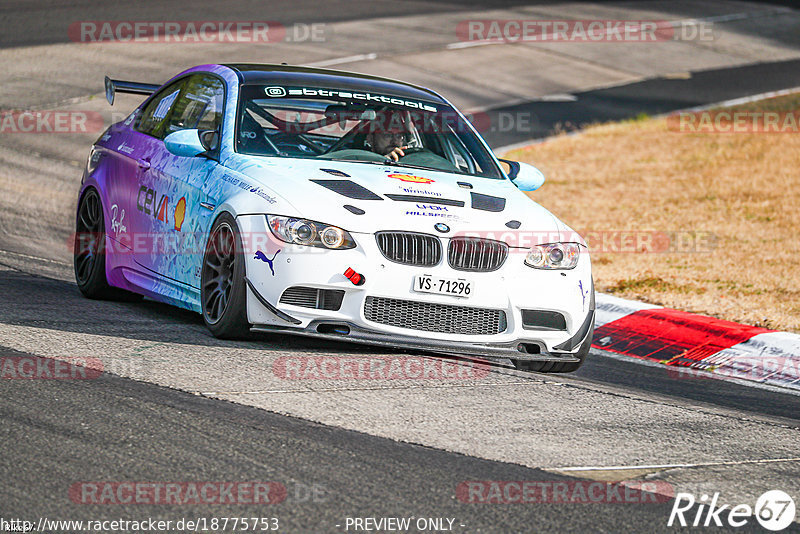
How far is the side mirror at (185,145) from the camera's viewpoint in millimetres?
7004

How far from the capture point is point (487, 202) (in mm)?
6781

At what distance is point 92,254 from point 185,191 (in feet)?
4.27

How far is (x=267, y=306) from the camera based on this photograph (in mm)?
6242

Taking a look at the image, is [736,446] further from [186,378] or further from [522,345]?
[186,378]

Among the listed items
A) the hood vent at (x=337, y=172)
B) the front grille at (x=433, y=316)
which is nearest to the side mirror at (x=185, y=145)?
the hood vent at (x=337, y=172)

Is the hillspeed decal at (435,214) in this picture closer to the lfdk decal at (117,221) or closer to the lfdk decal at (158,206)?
the lfdk decal at (158,206)

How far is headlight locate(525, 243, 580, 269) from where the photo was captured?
21.5ft

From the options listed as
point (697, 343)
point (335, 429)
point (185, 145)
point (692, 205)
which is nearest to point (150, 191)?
point (185, 145)

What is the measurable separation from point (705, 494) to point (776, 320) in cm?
446

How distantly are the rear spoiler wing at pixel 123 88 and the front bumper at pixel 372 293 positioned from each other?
8.05 feet

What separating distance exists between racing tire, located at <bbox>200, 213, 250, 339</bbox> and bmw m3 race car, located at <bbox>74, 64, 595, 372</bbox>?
1 cm

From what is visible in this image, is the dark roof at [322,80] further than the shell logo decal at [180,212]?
Yes

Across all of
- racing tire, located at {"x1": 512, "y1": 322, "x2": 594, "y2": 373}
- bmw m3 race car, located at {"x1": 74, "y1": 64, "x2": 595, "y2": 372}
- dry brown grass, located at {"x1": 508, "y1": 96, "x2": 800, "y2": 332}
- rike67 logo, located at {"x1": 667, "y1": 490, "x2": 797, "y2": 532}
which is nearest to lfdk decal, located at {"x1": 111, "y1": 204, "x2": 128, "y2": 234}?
bmw m3 race car, located at {"x1": 74, "y1": 64, "x2": 595, "y2": 372}

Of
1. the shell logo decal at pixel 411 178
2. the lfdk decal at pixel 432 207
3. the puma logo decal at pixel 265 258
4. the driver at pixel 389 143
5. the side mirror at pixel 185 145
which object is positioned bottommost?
the puma logo decal at pixel 265 258
